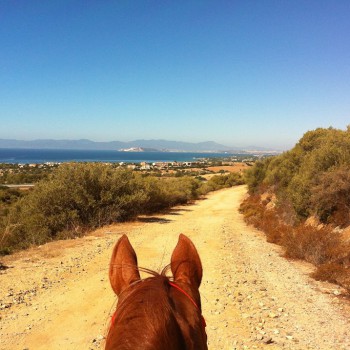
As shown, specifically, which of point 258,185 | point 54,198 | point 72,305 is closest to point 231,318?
point 72,305

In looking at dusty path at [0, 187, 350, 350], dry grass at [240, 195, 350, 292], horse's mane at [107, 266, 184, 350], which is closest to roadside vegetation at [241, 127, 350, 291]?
dry grass at [240, 195, 350, 292]

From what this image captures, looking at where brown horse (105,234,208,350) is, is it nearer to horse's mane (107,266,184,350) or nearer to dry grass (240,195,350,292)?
horse's mane (107,266,184,350)

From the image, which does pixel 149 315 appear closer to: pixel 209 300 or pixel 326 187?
pixel 209 300

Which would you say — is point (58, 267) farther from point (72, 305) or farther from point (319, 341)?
point (319, 341)

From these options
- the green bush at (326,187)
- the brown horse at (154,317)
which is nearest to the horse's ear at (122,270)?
the brown horse at (154,317)

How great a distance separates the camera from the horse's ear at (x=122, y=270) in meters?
1.60

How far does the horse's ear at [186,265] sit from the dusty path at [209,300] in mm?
799

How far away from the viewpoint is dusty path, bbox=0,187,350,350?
15.1 feet

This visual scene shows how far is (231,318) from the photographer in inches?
208

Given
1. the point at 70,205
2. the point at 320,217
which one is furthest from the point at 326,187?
the point at 70,205

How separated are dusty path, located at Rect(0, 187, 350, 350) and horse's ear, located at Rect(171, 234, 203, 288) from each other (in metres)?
0.80

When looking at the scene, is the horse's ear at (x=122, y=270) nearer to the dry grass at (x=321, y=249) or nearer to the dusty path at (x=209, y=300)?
the dusty path at (x=209, y=300)

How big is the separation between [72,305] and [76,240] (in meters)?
5.30

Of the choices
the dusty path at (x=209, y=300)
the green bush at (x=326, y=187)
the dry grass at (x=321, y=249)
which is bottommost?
the dusty path at (x=209, y=300)
